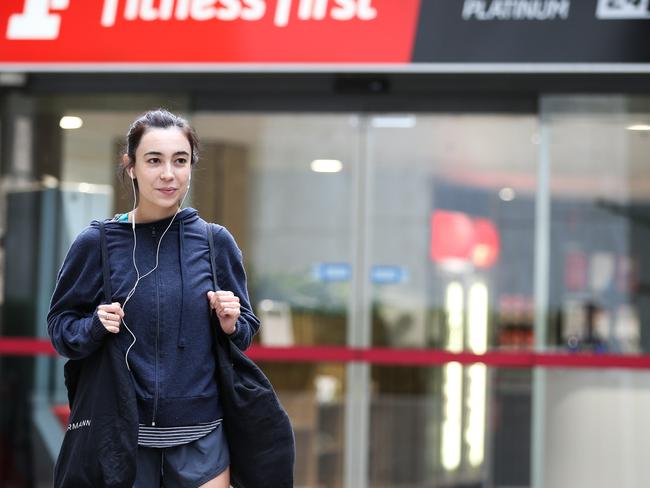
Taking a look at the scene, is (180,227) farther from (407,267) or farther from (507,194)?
(507,194)

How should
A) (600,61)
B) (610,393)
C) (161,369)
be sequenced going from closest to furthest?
(161,369), (600,61), (610,393)

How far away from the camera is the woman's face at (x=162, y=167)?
11.8 ft

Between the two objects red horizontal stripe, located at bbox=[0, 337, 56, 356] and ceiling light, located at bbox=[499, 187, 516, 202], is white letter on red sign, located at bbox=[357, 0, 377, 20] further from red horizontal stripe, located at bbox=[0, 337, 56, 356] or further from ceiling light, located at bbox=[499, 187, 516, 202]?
red horizontal stripe, located at bbox=[0, 337, 56, 356]

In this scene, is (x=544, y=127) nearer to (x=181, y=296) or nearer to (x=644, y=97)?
(x=644, y=97)

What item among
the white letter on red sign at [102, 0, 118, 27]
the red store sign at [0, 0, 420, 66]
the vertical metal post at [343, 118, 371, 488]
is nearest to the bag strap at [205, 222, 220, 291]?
the red store sign at [0, 0, 420, 66]

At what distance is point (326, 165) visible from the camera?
8000mm

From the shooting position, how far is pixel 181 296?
3.59 meters

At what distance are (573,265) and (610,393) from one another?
32.3 inches

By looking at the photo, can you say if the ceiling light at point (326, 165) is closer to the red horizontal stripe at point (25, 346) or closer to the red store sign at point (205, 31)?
the red store sign at point (205, 31)

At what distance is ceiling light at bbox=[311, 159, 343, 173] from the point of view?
26.2 ft

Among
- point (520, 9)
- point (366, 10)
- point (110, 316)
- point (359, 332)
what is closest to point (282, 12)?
point (366, 10)

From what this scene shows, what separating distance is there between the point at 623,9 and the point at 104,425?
14.8ft

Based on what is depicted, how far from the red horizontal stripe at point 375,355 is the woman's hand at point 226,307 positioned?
13.9ft

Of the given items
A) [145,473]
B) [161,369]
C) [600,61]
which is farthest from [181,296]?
[600,61]
